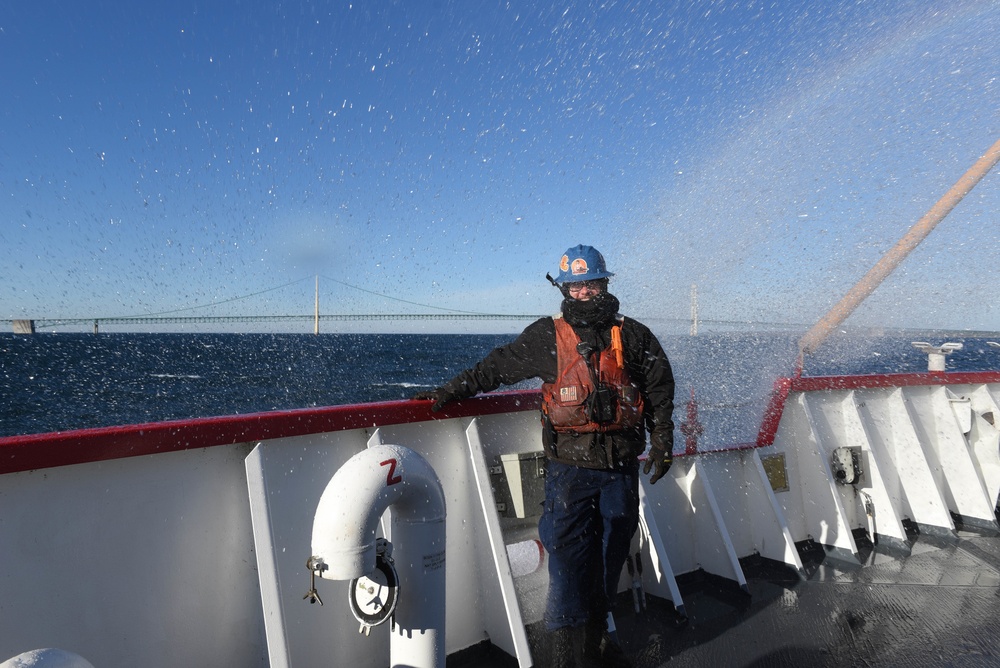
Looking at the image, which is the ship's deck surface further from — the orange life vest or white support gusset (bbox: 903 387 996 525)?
the orange life vest

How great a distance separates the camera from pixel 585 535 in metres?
3.18

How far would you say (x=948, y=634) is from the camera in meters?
3.51

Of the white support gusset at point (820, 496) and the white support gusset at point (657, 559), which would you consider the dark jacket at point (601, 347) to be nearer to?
the white support gusset at point (657, 559)

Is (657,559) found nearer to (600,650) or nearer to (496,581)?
(600,650)

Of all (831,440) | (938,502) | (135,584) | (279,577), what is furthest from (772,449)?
(135,584)

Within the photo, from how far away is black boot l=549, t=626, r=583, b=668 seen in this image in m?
3.19

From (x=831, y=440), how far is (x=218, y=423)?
15.9ft

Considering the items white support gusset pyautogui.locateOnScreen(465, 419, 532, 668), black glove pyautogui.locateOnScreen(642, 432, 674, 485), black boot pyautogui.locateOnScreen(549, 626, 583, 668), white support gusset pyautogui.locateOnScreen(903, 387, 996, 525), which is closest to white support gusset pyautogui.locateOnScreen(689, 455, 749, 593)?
black glove pyautogui.locateOnScreen(642, 432, 674, 485)

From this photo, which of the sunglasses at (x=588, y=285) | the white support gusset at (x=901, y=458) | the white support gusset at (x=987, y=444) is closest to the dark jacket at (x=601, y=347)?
the sunglasses at (x=588, y=285)

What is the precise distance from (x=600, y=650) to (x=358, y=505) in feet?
5.90

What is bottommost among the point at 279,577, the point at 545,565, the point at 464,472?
the point at 545,565

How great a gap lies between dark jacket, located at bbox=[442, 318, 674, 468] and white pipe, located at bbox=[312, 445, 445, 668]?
0.90 m

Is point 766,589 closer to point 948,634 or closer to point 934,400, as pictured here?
point 948,634

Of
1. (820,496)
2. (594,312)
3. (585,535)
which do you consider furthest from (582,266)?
(820,496)
